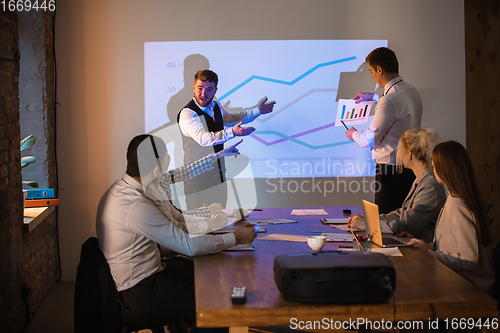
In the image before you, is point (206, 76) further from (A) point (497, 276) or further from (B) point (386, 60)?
(A) point (497, 276)

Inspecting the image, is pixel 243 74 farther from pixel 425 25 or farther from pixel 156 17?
pixel 425 25

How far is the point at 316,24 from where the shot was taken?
3.87m

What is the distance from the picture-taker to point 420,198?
233 centimetres

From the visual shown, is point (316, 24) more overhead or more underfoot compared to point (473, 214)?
more overhead

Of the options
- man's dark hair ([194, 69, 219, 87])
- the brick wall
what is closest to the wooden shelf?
the brick wall

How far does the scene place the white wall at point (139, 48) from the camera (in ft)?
12.2

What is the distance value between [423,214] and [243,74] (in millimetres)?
2167

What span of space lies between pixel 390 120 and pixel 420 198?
978 millimetres

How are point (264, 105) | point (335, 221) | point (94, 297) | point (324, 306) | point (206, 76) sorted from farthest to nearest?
point (264, 105), point (206, 76), point (335, 221), point (94, 297), point (324, 306)

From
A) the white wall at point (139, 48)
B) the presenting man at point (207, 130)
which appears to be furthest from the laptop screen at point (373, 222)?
the white wall at point (139, 48)

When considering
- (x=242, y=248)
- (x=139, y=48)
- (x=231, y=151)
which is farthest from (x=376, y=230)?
(x=139, y=48)

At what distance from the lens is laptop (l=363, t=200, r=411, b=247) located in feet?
6.43

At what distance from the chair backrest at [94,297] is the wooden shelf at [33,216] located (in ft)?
3.39

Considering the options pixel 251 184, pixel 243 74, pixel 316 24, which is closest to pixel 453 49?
pixel 316 24
